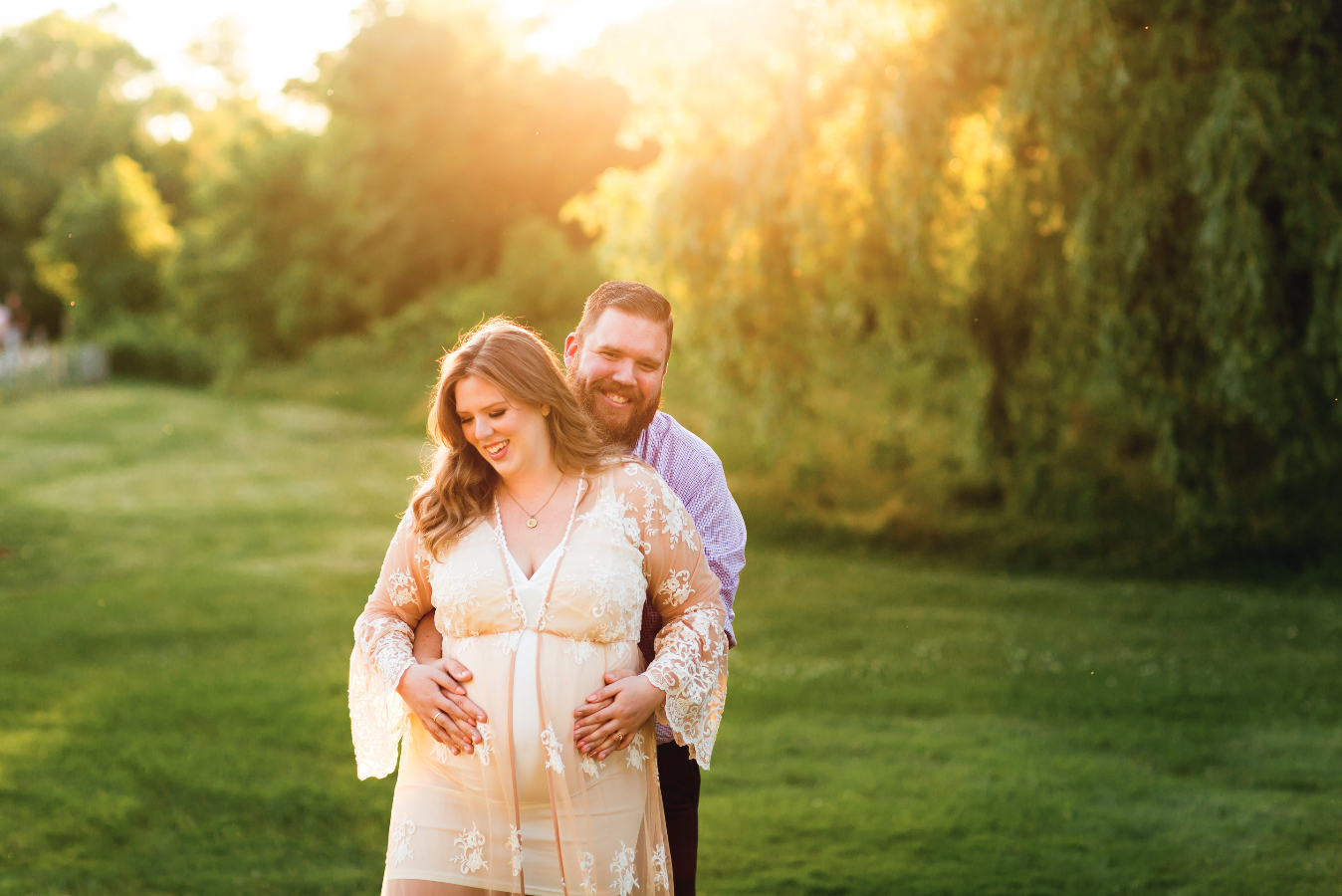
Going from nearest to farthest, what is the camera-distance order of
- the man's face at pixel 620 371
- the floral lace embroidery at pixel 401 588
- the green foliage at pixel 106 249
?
1. the floral lace embroidery at pixel 401 588
2. the man's face at pixel 620 371
3. the green foliage at pixel 106 249

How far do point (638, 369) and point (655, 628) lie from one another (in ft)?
2.07

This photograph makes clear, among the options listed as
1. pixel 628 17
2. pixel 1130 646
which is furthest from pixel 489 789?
pixel 628 17

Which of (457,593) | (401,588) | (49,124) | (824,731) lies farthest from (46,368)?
(457,593)

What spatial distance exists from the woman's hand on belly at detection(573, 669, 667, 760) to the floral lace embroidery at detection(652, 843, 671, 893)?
0.28m

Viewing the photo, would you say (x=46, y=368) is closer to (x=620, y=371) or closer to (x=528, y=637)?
(x=620, y=371)

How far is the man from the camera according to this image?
2977 millimetres

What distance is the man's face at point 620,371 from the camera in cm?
298

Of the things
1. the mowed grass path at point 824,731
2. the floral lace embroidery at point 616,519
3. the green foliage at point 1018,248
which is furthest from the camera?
the green foliage at point 1018,248

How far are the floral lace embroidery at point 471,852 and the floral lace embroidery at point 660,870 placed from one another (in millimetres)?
383

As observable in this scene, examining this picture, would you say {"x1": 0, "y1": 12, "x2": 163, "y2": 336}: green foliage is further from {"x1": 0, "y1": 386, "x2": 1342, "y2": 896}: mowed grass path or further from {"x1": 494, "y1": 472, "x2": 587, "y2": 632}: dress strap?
{"x1": 494, "y1": 472, "x2": 587, "y2": 632}: dress strap

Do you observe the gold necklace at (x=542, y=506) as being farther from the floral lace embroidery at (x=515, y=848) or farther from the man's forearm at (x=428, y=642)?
the floral lace embroidery at (x=515, y=848)

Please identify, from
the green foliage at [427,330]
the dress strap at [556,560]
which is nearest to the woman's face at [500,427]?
the dress strap at [556,560]

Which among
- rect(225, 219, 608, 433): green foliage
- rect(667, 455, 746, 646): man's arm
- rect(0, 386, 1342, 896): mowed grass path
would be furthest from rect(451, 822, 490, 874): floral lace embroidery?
rect(225, 219, 608, 433): green foliage

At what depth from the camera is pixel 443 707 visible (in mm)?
2666
